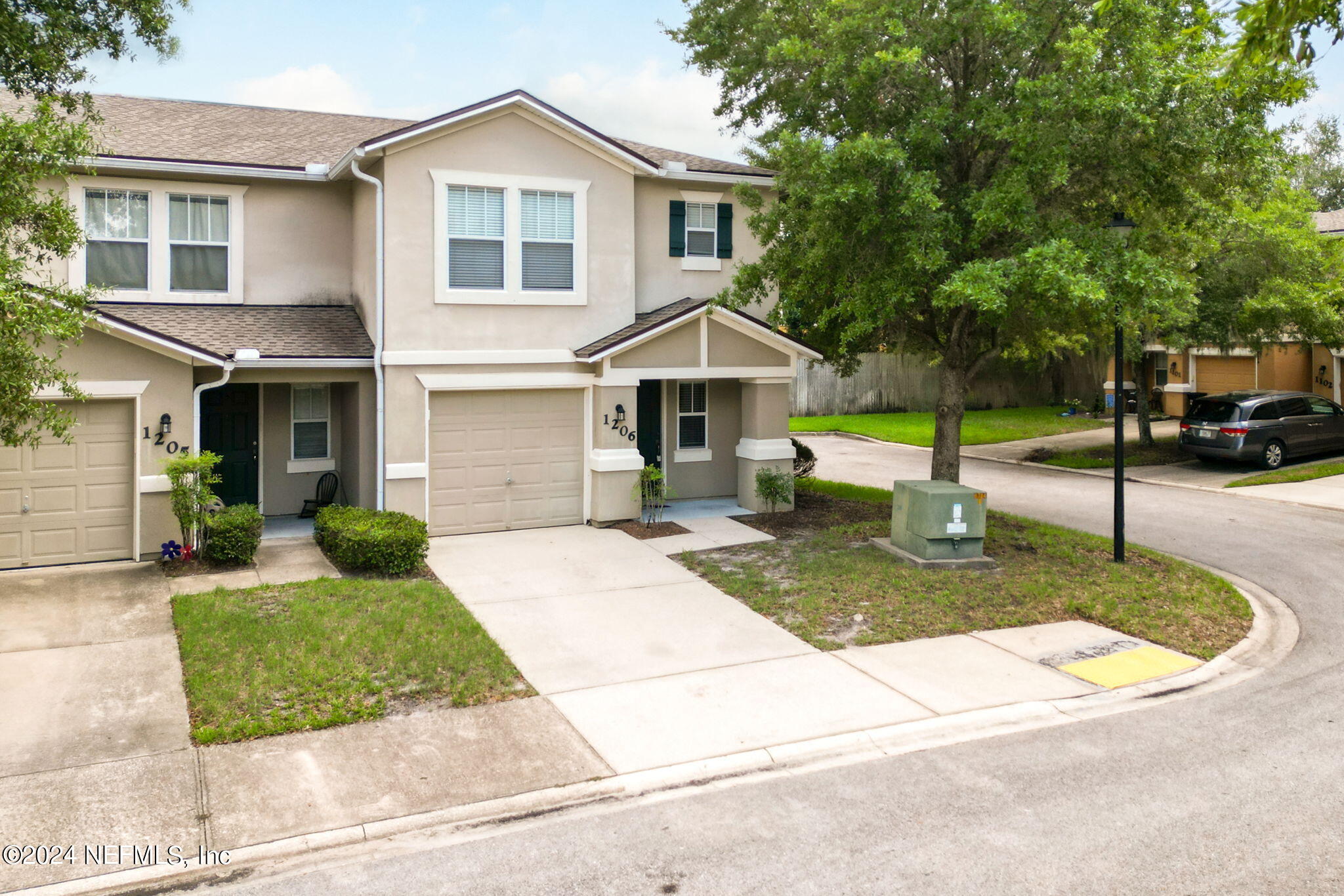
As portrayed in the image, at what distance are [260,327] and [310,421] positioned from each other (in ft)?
6.84

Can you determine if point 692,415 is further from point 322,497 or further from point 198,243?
point 198,243

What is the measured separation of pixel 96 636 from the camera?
32.7ft

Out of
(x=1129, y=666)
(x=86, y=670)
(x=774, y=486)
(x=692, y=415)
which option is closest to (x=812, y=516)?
(x=774, y=486)

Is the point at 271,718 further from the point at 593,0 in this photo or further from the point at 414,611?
the point at 593,0

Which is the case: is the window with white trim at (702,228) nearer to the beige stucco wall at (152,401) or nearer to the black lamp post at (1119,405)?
the black lamp post at (1119,405)

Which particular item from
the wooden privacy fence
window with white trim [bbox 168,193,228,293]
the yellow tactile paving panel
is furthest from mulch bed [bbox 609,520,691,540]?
the wooden privacy fence

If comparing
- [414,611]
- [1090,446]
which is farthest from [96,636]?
[1090,446]

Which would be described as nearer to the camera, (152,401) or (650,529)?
(152,401)

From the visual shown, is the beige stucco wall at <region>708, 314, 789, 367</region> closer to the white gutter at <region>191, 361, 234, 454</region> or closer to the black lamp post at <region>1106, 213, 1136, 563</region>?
the black lamp post at <region>1106, 213, 1136, 563</region>

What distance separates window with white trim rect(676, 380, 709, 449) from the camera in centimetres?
1778

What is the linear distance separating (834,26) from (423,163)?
20.0 feet

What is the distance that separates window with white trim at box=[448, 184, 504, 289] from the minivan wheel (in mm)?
17272

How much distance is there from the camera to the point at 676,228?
56.1 feet

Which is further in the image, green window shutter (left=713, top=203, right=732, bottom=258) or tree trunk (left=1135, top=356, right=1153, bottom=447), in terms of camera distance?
tree trunk (left=1135, top=356, right=1153, bottom=447)
